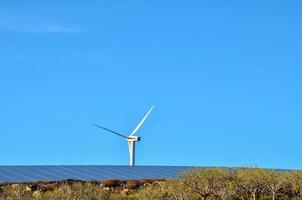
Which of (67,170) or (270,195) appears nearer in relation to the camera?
(270,195)

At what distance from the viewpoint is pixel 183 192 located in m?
77.5

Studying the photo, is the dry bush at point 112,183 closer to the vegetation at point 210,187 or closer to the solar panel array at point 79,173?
the vegetation at point 210,187

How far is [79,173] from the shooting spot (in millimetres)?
106688

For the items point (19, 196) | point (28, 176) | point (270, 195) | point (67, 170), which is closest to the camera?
point (19, 196)

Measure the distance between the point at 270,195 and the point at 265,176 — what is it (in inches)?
225

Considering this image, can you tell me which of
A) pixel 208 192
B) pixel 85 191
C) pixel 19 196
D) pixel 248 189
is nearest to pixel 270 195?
pixel 248 189

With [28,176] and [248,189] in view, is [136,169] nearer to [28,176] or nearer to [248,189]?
[28,176]

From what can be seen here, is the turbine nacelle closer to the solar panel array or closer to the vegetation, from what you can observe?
the solar panel array

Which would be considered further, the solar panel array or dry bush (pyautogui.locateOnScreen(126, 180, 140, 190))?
the solar panel array

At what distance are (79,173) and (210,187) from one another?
99.7 ft

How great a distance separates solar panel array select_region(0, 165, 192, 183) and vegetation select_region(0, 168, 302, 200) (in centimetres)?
526

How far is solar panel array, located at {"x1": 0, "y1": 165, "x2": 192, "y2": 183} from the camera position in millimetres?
99375

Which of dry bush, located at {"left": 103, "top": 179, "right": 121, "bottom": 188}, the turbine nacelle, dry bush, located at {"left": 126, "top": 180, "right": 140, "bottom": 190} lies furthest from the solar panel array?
the turbine nacelle

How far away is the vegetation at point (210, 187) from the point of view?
2970 inches
